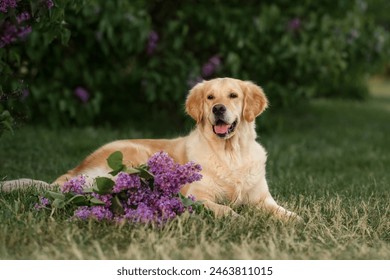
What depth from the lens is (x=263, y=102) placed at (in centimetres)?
481

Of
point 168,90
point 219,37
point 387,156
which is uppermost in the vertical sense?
point 219,37

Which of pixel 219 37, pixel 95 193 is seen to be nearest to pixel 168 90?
pixel 219 37

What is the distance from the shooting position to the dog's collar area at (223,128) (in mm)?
4652

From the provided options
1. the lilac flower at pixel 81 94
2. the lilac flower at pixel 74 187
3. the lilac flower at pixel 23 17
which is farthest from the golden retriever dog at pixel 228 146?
the lilac flower at pixel 81 94

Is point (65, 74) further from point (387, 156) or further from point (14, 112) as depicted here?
point (387, 156)

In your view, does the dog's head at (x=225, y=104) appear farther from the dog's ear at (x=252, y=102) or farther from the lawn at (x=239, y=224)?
the lawn at (x=239, y=224)

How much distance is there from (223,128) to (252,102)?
297 millimetres

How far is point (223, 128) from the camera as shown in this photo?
4660 mm

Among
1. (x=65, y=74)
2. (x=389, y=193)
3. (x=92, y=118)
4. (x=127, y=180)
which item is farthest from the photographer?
(x=92, y=118)

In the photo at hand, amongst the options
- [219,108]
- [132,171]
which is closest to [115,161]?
[132,171]

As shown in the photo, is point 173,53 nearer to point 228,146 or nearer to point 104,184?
point 228,146

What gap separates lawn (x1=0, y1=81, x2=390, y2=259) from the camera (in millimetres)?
3598

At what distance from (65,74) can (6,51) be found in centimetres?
303

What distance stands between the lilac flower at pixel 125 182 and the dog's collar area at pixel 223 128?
88 cm
